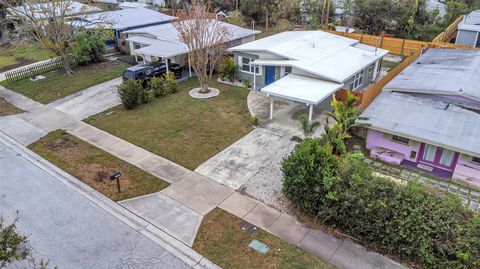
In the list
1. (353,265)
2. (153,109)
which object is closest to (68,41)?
(153,109)

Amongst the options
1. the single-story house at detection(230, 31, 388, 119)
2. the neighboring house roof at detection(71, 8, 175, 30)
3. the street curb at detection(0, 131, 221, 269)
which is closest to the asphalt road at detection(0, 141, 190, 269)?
the street curb at detection(0, 131, 221, 269)

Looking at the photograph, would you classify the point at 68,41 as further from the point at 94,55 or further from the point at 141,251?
the point at 141,251

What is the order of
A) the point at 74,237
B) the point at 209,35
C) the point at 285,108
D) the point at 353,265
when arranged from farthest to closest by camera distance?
the point at 209,35, the point at 285,108, the point at 74,237, the point at 353,265

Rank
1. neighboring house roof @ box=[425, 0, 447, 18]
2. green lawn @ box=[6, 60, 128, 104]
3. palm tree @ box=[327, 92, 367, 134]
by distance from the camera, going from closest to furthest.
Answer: palm tree @ box=[327, 92, 367, 134]
green lawn @ box=[6, 60, 128, 104]
neighboring house roof @ box=[425, 0, 447, 18]

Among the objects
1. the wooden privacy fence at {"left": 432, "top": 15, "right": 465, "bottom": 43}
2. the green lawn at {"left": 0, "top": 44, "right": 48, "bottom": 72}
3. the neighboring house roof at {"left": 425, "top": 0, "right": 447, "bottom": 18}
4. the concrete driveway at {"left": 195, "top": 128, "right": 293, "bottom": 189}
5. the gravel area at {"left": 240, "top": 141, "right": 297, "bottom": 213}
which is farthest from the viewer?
the neighboring house roof at {"left": 425, "top": 0, "right": 447, "bottom": 18}

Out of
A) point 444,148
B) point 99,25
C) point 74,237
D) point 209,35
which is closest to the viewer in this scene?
point 74,237

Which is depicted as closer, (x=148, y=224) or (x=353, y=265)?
(x=353, y=265)

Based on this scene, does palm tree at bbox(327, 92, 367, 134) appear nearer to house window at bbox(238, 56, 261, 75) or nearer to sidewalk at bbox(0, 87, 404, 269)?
sidewalk at bbox(0, 87, 404, 269)
